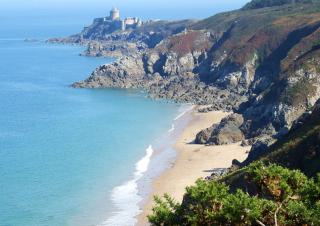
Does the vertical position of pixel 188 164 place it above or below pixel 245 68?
below

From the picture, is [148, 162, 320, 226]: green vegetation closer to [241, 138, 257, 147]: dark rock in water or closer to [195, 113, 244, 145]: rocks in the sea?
[241, 138, 257, 147]: dark rock in water

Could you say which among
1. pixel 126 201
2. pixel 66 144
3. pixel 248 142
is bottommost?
pixel 66 144

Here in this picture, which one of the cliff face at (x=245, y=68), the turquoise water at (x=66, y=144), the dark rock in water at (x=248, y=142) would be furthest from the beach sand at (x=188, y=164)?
the cliff face at (x=245, y=68)

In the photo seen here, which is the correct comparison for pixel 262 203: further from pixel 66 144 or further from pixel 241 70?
pixel 241 70

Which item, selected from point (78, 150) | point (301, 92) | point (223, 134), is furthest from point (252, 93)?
point (78, 150)

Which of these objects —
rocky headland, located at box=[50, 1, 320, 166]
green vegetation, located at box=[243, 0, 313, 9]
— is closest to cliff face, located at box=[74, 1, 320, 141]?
rocky headland, located at box=[50, 1, 320, 166]

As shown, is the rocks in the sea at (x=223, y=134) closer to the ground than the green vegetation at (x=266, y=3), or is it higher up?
closer to the ground

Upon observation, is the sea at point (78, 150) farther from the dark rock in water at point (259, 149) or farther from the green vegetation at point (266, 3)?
the green vegetation at point (266, 3)
